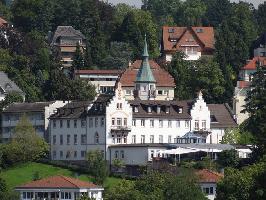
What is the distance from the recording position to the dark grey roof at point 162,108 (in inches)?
6112

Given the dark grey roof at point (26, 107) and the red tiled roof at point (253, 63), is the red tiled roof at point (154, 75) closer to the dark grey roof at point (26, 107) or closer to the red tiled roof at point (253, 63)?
the red tiled roof at point (253, 63)

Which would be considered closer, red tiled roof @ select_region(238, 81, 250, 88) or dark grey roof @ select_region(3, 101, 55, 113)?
dark grey roof @ select_region(3, 101, 55, 113)

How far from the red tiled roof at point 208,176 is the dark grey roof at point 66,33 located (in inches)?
2266

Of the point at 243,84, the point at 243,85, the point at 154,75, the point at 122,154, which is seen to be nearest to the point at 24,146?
the point at 122,154

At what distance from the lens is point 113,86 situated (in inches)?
7003

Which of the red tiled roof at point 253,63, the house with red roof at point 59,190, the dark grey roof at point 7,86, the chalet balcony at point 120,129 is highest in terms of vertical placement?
the red tiled roof at point 253,63

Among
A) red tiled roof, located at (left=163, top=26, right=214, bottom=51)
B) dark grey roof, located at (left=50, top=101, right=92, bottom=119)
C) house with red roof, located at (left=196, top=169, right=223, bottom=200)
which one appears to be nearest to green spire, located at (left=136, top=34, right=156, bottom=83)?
dark grey roof, located at (left=50, top=101, right=92, bottom=119)

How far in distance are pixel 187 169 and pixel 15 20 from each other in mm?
60095

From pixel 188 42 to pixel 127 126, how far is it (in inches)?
1430

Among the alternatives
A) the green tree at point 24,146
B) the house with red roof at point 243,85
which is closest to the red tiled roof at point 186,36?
the house with red roof at point 243,85

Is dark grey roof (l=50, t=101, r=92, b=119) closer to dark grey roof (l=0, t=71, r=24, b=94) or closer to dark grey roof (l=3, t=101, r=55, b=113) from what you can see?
dark grey roof (l=3, t=101, r=55, b=113)

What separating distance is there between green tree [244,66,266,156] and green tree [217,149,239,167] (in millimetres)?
1697

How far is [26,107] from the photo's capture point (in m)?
160

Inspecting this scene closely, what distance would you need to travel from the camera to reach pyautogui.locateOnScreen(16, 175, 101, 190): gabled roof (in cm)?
13525
